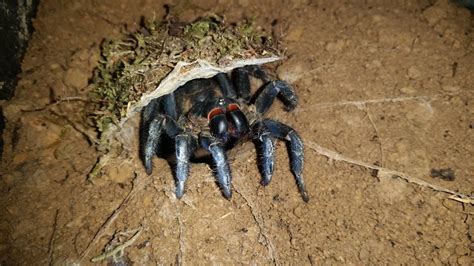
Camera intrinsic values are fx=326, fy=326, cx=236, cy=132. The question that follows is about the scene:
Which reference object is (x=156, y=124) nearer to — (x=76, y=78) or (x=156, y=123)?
(x=156, y=123)

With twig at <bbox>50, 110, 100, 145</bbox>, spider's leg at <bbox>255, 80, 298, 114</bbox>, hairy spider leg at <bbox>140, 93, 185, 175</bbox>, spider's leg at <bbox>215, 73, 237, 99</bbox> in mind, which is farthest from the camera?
spider's leg at <bbox>215, 73, 237, 99</bbox>

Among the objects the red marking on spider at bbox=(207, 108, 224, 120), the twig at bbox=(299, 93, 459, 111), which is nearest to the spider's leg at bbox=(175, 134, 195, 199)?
the red marking on spider at bbox=(207, 108, 224, 120)

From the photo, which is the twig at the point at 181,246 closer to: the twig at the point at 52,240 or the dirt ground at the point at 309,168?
the dirt ground at the point at 309,168

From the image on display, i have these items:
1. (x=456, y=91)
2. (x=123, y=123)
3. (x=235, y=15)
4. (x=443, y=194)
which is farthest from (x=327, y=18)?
(x=123, y=123)

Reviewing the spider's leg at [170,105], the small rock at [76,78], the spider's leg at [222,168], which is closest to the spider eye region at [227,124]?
the spider's leg at [222,168]

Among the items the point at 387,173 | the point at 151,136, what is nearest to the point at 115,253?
the point at 151,136

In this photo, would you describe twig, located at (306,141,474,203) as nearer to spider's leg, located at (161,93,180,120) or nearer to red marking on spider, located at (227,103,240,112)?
red marking on spider, located at (227,103,240,112)
